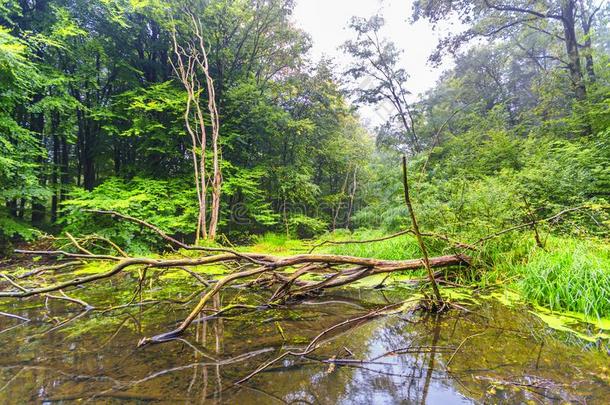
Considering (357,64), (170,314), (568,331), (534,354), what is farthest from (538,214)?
(357,64)

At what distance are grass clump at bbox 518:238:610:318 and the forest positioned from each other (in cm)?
2

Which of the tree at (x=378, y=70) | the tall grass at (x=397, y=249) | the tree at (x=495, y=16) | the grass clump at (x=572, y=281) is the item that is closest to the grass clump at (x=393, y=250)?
the tall grass at (x=397, y=249)

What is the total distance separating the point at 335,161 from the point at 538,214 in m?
8.48

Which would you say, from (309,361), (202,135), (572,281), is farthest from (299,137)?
(309,361)

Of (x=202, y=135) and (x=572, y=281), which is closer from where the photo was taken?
(x=572, y=281)

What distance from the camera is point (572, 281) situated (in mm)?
2158

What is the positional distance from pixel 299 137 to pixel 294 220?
362 cm

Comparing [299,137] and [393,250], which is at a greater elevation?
[299,137]

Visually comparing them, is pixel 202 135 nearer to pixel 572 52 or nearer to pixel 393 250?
pixel 393 250

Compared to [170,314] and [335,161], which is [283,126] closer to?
[335,161]

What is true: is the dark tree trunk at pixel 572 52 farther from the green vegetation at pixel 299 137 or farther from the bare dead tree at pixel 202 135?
the bare dead tree at pixel 202 135

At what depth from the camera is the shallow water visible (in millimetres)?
1211

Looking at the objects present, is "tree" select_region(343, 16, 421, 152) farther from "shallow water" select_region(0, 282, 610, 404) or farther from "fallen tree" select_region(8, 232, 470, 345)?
"shallow water" select_region(0, 282, 610, 404)

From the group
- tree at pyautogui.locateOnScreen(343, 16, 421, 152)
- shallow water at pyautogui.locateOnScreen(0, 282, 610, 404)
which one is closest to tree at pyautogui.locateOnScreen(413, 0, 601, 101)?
tree at pyautogui.locateOnScreen(343, 16, 421, 152)
